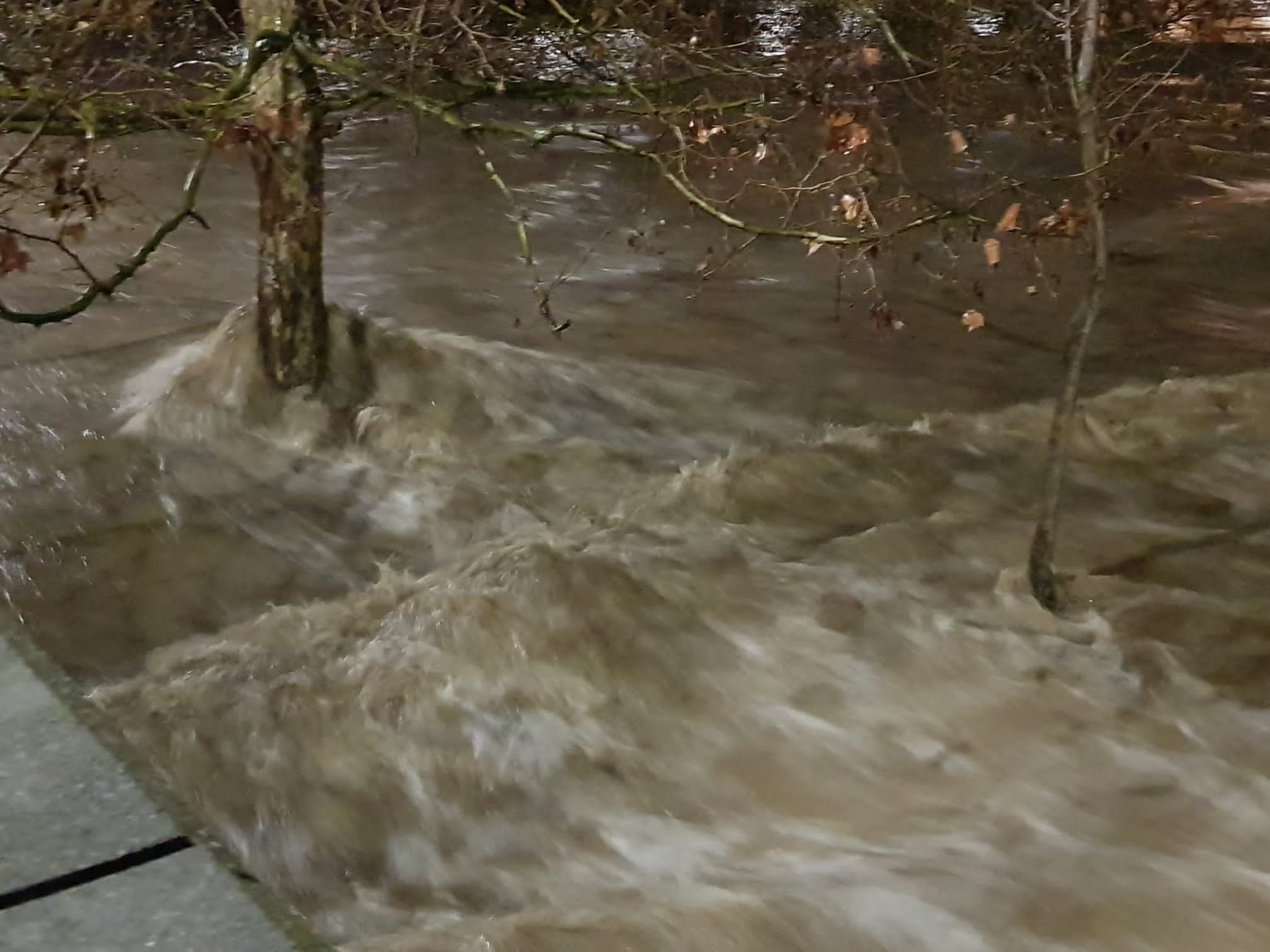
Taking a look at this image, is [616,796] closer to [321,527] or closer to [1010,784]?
[1010,784]

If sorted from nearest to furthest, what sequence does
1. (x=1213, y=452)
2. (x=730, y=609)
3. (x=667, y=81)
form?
(x=730, y=609) < (x=667, y=81) < (x=1213, y=452)

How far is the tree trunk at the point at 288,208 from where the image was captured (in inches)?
229

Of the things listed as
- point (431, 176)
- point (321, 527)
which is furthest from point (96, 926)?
point (431, 176)

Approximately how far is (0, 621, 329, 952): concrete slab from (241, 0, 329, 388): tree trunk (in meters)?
2.89

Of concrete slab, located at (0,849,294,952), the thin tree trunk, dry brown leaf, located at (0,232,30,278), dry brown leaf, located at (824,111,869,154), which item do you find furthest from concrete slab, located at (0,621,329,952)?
the thin tree trunk

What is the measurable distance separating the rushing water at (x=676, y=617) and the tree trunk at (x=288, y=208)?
281 mm

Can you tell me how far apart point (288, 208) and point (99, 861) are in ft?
13.5

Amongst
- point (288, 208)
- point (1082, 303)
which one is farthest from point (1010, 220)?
point (288, 208)

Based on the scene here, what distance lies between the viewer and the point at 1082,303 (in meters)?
4.57

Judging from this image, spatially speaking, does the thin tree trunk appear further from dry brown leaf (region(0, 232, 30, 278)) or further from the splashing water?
dry brown leaf (region(0, 232, 30, 278))

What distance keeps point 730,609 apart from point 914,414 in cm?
255

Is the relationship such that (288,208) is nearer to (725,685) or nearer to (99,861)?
(725,685)

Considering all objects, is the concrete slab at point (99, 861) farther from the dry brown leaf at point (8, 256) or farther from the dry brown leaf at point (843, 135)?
the dry brown leaf at point (843, 135)

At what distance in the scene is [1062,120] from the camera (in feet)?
14.9
